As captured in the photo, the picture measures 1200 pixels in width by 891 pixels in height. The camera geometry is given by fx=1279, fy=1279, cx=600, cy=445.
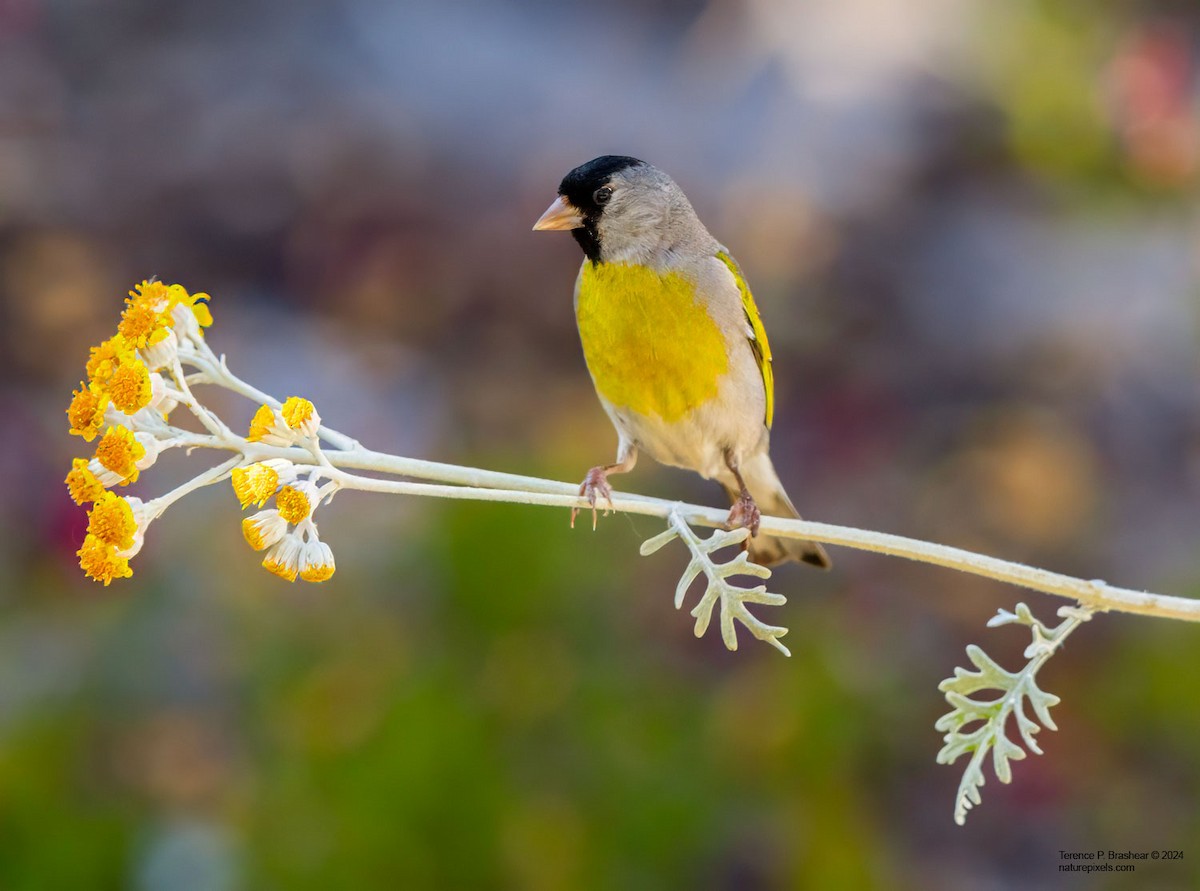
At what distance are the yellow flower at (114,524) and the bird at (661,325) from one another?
1096mm

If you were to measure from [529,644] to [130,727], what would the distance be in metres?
1.51

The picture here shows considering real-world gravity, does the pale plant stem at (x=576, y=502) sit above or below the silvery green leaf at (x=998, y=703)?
above

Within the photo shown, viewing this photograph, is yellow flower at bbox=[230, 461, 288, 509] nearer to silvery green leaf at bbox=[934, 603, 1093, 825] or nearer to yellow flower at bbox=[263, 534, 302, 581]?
yellow flower at bbox=[263, 534, 302, 581]

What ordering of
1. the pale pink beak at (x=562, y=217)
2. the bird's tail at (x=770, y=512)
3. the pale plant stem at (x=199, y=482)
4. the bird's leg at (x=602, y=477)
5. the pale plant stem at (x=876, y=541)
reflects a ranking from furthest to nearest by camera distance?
the bird's tail at (x=770, y=512), the pale pink beak at (x=562, y=217), the bird's leg at (x=602, y=477), the pale plant stem at (x=199, y=482), the pale plant stem at (x=876, y=541)

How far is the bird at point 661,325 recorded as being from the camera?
2746 mm

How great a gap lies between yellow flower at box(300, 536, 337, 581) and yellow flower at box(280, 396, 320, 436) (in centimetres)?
16

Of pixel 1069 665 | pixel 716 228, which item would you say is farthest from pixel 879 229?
pixel 1069 665

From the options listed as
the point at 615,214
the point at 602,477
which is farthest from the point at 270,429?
the point at 615,214

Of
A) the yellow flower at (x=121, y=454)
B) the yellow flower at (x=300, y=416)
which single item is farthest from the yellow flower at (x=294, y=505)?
the yellow flower at (x=121, y=454)

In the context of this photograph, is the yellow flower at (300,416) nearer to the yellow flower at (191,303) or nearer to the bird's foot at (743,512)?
the yellow flower at (191,303)

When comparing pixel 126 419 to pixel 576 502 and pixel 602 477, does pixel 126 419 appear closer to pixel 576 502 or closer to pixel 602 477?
pixel 576 502

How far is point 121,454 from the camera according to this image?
5.64 ft

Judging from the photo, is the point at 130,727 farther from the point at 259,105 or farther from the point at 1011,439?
the point at 1011,439

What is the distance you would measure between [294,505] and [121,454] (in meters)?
0.25
